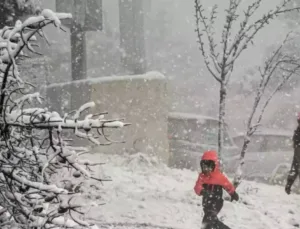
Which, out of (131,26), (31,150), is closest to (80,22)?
(131,26)

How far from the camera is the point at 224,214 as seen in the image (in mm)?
7254

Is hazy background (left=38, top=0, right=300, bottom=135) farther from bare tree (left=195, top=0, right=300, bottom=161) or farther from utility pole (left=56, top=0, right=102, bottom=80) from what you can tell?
bare tree (left=195, top=0, right=300, bottom=161)

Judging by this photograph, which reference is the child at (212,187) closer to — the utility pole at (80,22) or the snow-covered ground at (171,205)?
the snow-covered ground at (171,205)

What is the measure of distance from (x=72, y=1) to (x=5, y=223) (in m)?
12.9

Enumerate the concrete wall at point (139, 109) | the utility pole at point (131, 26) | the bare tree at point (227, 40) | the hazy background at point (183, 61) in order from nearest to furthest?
the bare tree at point (227, 40), the concrete wall at point (139, 109), the utility pole at point (131, 26), the hazy background at point (183, 61)

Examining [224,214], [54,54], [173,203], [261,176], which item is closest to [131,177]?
[173,203]

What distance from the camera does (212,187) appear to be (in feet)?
18.7

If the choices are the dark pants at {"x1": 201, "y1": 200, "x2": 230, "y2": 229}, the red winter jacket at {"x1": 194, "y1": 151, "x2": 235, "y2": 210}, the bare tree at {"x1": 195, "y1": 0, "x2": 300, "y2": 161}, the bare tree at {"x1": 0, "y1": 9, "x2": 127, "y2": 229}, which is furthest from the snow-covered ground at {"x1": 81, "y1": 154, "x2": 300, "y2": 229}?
the bare tree at {"x1": 0, "y1": 9, "x2": 127, "y2": 229}

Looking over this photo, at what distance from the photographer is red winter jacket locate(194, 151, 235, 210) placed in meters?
5.65

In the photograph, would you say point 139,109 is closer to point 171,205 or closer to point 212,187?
point 171,205

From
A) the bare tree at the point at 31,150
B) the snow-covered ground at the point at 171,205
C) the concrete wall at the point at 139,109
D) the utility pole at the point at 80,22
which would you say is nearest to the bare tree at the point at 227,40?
the snow-covered ground at the point at 171,205

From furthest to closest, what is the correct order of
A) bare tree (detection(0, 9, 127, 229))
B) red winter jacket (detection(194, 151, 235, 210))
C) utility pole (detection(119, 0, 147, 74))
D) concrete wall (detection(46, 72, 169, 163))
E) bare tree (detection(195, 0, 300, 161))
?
utility pole (detection(119, 0, 147, 74))
concrete wall (detection(46, 72, 169, 163))
bare tree (detection(195, 0, 300, 161))
red winter jacket (detection(194, 151, 235, 210))
bare tree (detection(0, 9, 127, 229))

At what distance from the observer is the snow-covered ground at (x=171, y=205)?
6711mm

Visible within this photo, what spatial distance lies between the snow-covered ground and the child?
936mm
